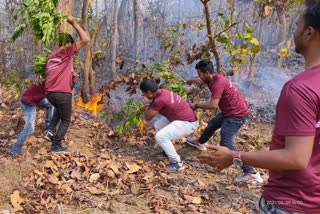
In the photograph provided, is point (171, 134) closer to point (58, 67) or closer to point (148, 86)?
point (148, 86)

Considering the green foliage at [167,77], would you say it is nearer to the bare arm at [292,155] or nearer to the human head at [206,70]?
the human head at [206,70]

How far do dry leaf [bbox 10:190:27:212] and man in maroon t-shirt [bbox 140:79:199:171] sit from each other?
1.99 meters

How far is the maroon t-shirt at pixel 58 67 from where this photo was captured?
12.3 feet

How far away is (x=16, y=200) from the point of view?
283 cm

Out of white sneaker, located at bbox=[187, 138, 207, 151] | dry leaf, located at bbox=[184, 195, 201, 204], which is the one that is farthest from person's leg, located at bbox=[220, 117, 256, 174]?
dry leaf, located at bbox=[184, 195, 201, 204]

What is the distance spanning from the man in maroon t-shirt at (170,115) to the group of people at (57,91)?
3.76 ft

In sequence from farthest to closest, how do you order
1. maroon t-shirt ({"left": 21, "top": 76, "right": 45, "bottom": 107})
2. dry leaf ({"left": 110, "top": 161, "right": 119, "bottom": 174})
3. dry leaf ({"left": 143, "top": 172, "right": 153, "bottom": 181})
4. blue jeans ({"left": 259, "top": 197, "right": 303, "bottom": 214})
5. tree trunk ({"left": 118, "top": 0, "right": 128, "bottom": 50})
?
tree trunk ({"left": 118, "top": 0, "right": 128, "bottom": 50}) → maroon t-shirt ({"left": 21, "top": 76, "right": 45, "bottom": 107}) → dry leaf ({"left": 143, "top": 172, "right": 153, "bottom": 181}) → dry leaf ({"left": 110, "top": 161, "right": 119, "bottom": 174}) → blue jeans ({"left": 259, "top": 197, "right": 303, "bottom": 214})

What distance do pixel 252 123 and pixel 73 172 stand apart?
6273 mm

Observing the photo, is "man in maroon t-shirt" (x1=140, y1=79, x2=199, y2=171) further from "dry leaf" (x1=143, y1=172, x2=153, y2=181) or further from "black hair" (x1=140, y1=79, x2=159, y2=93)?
"dry leaf" (x1=143, y1=172, x2=153, y2=181)

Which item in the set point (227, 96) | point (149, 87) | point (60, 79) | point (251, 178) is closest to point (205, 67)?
point (227, 96)

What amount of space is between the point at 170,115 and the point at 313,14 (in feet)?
10.2

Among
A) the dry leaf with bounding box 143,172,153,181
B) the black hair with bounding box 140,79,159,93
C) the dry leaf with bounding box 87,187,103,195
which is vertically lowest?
the dry leaf with bounding box 143,172,153,181

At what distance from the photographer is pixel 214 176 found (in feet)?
13.3

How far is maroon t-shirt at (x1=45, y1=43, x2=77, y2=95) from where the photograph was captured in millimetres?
3738
